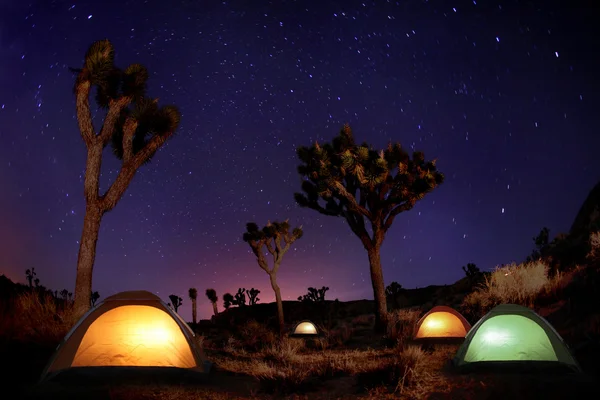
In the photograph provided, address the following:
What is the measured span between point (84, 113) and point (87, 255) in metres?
3.77

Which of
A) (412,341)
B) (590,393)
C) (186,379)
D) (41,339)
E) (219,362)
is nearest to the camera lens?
(590,393)

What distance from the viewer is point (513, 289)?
16.0m

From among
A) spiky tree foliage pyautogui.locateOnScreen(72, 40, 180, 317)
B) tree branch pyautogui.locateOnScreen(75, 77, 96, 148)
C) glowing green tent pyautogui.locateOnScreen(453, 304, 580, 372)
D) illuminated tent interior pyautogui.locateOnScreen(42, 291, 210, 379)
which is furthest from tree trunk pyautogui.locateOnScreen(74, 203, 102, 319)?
glowing green tent pyautogui.locateOnScreen(453, 304, 580, 372)

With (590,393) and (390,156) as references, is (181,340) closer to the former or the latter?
(590,393)

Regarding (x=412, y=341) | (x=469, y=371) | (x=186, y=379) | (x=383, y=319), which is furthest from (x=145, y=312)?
(x=383, y=319)

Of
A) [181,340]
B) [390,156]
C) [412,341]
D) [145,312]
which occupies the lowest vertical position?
[412,341]

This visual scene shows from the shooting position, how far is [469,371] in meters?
9.37

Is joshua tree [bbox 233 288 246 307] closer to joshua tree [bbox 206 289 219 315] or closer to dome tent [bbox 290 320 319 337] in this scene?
joshua tree [bbox 206 289 219 315]

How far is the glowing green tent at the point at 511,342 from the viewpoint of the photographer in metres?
9.15

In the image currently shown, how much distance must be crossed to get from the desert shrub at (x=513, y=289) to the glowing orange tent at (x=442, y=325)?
1.53m

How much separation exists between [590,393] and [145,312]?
746 centimetres

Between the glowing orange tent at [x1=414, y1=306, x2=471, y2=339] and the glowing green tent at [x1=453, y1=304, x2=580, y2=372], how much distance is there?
557cm

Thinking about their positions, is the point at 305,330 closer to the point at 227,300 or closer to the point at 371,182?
the point at 371,182

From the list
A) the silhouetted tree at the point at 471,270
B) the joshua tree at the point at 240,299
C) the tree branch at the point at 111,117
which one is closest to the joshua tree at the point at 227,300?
the joshua tree at the point at 240,299
